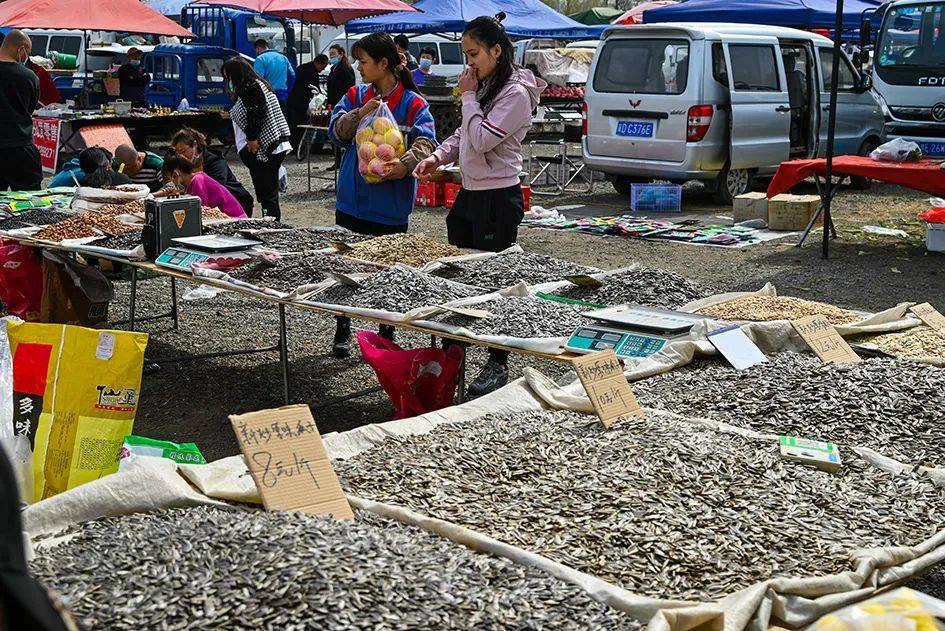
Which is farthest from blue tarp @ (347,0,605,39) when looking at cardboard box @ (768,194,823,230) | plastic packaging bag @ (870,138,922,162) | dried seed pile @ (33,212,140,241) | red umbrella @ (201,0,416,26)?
dried seed pile @ (33,212,140,241)

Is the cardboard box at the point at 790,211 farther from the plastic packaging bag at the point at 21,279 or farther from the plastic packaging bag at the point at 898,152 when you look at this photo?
the plastic packaging bag at the point at 21,279

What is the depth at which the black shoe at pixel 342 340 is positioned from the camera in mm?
5910

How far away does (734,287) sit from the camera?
7688 mm

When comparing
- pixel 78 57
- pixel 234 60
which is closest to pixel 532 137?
pixel 234 60

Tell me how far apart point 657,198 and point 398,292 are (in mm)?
7240

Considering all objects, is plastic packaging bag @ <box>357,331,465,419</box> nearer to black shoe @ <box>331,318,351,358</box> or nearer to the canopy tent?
black shoe @ <box>331,318,351,358</box>

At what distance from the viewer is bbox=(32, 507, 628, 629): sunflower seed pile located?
5.96 ft

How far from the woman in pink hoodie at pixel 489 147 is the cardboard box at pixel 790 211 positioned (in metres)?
5.38

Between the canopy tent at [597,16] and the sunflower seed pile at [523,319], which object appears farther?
the canopy tent at [597,16]

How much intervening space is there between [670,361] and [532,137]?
40.4 ft

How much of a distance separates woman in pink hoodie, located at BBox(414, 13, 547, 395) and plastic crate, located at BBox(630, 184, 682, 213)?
6006mm

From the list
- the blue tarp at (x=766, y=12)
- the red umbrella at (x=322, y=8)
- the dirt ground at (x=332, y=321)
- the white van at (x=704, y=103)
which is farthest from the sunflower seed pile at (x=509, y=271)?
the blue tarp at (x=766, y=12)

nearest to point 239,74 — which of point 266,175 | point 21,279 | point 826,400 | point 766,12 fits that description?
point 266,175

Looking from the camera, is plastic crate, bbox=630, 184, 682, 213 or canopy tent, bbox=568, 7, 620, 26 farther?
canopy tent, bbox=568, 7, 620, 26
